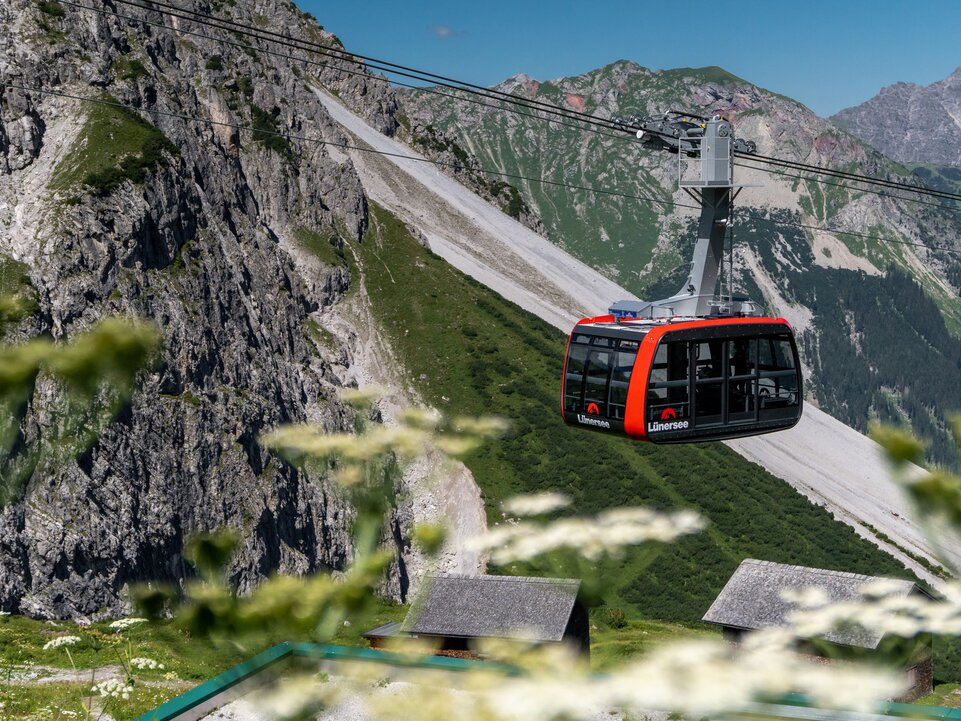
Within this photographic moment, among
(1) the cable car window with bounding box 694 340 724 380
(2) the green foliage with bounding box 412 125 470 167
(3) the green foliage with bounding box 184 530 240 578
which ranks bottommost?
(3) the green foliage with bounding box 184 530 240 578

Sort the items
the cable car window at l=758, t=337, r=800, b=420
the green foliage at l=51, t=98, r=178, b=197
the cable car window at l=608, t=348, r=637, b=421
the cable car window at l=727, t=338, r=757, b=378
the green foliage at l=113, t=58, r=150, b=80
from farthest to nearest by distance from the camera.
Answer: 1. the green foliage at l=113, t=58, r=150, b=80
2. the green foliage at l=51, t=98, r=178, b=197
3. the cable car window at l=758, t=337, r=800, b=420
4. the cable car window at l=727, t=338, r=757, b=378
5. the cable car window at l=608, t=348, r=637, b=421

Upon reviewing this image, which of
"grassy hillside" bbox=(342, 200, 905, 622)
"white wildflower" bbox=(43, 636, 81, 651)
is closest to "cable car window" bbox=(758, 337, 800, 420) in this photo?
"white wildflower" bbox=(43, 636, 81, 651)

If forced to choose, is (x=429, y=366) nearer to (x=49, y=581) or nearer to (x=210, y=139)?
(x=210, y=139)

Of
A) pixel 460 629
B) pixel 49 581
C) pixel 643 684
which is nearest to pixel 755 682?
pixel 643 684

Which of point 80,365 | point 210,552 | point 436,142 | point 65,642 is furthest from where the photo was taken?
point 436,142

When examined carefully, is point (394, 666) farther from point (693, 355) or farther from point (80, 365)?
point (693, 355)

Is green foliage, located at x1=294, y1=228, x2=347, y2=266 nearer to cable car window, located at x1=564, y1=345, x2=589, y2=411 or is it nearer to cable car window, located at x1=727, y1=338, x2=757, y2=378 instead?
cable car window, located at x1=564, y1=345, x2=589, y2=411

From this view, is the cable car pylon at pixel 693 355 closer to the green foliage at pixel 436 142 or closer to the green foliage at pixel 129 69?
the green foliage at pixel 129 69

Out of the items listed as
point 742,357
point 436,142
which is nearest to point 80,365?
point 742,357
